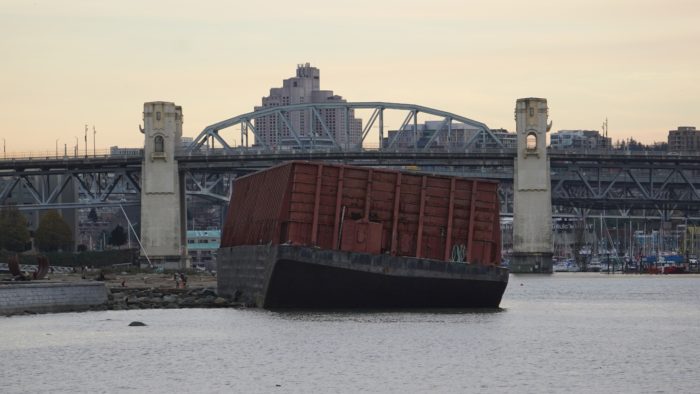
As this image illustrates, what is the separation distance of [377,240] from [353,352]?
19.5 meters

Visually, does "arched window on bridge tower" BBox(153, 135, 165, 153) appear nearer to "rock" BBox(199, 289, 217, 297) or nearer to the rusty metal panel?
"rock" BBox(199, 289, 217, 297)

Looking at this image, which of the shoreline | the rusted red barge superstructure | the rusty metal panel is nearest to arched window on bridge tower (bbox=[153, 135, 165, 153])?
the shoreline

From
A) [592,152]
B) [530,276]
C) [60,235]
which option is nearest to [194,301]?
[530,276]

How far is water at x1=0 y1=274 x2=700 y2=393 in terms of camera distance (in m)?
54.2

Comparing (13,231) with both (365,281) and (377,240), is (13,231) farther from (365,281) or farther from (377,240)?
(377,240)

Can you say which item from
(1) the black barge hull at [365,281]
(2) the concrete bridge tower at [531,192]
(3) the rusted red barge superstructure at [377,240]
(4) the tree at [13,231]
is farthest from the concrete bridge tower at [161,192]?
(3) the rusted red barge superstructure at [377,240]

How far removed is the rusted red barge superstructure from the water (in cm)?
147

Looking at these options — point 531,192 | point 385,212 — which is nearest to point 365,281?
point 385,212

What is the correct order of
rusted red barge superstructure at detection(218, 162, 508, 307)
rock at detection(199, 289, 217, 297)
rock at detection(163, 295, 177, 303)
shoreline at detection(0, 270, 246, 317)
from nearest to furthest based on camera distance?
rusted red barge superstructure at detection(218, 162, 508, 307) < shoreline at detection(0, 270, 246, 317) < rock at detection(163, 295, 177, 303) < rock at detection(199, 289, 217, 297)

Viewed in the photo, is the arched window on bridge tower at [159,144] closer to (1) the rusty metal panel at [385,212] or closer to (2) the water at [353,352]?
(2) the water at [353,352]

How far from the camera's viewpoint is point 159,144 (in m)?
171

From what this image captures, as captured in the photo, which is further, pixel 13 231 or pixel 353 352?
pixel 13 231

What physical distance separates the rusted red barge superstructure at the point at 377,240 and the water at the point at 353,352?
4.81 ft

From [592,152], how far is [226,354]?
4520 inches
